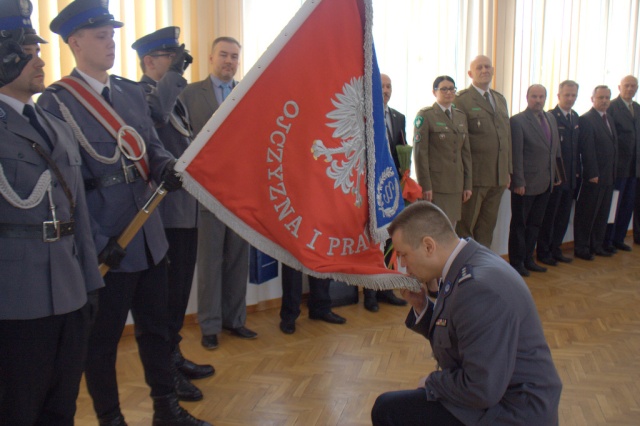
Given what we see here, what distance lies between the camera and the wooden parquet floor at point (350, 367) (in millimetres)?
2584

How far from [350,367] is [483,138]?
2.52 m

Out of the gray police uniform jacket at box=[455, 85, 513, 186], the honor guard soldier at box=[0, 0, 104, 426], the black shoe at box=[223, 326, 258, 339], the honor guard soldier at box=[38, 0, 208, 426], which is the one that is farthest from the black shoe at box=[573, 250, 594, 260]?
the honor guard soldier at box=[0, 0, 104, 426]

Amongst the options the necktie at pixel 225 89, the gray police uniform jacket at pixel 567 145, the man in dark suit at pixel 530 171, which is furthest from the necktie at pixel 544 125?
the necktie at pixel 225 89

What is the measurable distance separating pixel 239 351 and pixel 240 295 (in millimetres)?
342

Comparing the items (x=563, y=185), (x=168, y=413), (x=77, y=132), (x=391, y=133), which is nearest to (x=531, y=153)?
(x=563, y=185)

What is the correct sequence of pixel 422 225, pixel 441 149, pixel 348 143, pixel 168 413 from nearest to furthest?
pixel 422 225 < pixel 348 143 < pixel 168 413 < pixel 441 149

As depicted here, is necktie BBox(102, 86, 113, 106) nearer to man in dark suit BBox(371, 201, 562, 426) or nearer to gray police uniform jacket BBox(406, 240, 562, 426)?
man in dark suit BBox(371, 201, 562, 426)

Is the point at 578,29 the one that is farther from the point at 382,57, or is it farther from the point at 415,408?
the point at 415,408

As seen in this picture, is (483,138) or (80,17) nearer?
(80,17)

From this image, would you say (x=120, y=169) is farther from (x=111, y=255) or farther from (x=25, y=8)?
(x=25, y=8)

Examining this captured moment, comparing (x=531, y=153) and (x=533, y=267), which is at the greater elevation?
(x=531, y=153)

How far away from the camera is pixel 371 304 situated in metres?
4.09

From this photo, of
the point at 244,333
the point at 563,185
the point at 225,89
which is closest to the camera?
the point at 225,89

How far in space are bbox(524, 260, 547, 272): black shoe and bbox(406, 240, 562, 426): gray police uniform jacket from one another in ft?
12.9
